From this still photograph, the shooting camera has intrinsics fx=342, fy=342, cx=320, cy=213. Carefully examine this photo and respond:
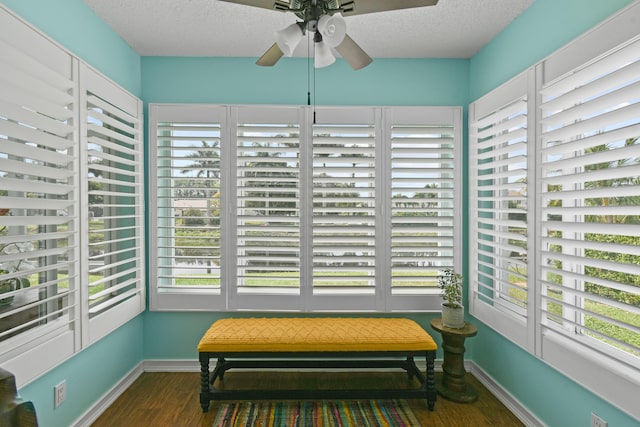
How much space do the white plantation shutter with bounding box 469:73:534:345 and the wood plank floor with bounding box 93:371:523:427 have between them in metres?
0.59

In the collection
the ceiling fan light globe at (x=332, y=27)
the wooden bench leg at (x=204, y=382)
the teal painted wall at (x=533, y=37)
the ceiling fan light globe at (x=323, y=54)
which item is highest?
the teal painted wall at (x=533, y=37)

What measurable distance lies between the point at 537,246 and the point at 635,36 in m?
1.19

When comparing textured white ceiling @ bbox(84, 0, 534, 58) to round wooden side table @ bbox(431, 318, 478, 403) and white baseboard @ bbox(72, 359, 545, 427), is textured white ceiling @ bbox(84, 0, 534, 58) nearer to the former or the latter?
round wooden side table @ bbox(431, 318, 478, 403)

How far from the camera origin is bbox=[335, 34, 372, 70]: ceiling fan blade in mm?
1801

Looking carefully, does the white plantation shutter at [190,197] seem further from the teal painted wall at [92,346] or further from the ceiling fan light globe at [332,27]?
the ceiling fan light globe at [332,27]

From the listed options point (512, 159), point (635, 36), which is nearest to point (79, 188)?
point (512, 159)

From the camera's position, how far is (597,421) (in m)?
1.81

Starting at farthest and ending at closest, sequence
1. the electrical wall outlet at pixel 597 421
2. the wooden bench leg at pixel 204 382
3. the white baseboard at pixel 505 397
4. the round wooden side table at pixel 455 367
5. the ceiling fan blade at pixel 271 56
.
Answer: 1. the round wooden side table at pixel 455 367
2. the wooden bench leg at pixel 204 382
3. the white baseboard at pixel 505 397
4. the ceiling fan blade at pixel 271 56
5. the electrical wall outlet at pixel 597 421

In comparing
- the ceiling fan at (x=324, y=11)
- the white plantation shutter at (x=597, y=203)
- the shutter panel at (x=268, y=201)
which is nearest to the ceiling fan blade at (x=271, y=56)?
the ceiling fan at (x=324, y=11)

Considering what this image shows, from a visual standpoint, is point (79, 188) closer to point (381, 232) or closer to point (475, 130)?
point (381, 232)

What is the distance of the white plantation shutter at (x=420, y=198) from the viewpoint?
3.00 metres

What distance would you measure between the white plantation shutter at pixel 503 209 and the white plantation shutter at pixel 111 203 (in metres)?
2.81

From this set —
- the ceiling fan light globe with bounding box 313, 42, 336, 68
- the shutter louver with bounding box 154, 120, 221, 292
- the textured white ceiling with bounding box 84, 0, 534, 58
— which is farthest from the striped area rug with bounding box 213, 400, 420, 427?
the textured white ceiling with bounding box 84, 0, 534, 58

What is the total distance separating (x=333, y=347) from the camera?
2480 mm
